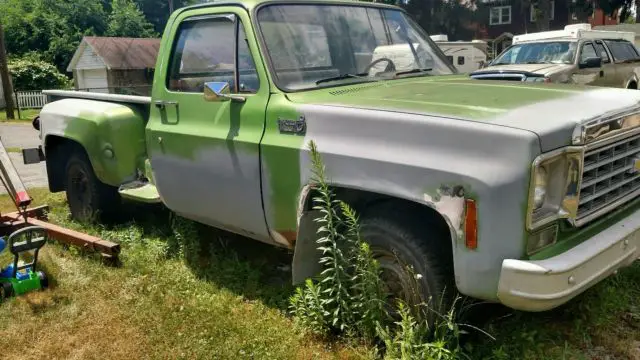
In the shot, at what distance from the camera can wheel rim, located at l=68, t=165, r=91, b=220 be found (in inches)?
221

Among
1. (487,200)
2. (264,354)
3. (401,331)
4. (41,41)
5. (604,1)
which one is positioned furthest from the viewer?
(41,41)

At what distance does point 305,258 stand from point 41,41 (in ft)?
150

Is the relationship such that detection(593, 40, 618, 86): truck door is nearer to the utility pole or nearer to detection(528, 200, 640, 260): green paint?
detection(528, 200, 640, 260): green paint

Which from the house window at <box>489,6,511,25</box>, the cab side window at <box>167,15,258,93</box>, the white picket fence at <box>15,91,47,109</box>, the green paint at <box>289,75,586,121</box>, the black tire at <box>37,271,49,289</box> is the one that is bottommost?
the white picket fence at <box>15,91,47,109</box>

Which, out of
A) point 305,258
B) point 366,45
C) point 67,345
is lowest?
point 67,345

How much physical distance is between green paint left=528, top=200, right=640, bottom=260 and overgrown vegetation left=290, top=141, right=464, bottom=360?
55cm

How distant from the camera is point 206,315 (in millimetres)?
3811

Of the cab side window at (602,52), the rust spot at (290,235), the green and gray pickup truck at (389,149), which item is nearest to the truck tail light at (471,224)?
the green and gray pickup truck at (389,149)

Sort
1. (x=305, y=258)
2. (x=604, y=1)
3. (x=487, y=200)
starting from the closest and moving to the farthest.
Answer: (x=487, y=200) < (x=305, y=258) < (x=604, y=1)

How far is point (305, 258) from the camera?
11.6 ft

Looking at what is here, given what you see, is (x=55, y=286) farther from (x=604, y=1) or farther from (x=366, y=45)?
(x=604, y=1)

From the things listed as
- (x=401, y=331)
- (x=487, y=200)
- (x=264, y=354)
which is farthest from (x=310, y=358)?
(x=487, y=200)

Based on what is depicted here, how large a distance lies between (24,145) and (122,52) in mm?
21641

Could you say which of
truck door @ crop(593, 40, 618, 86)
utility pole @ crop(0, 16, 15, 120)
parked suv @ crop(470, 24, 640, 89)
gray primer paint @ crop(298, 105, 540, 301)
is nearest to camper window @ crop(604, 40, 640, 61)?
parked suv @ crop(470, 24, 640, 89)
